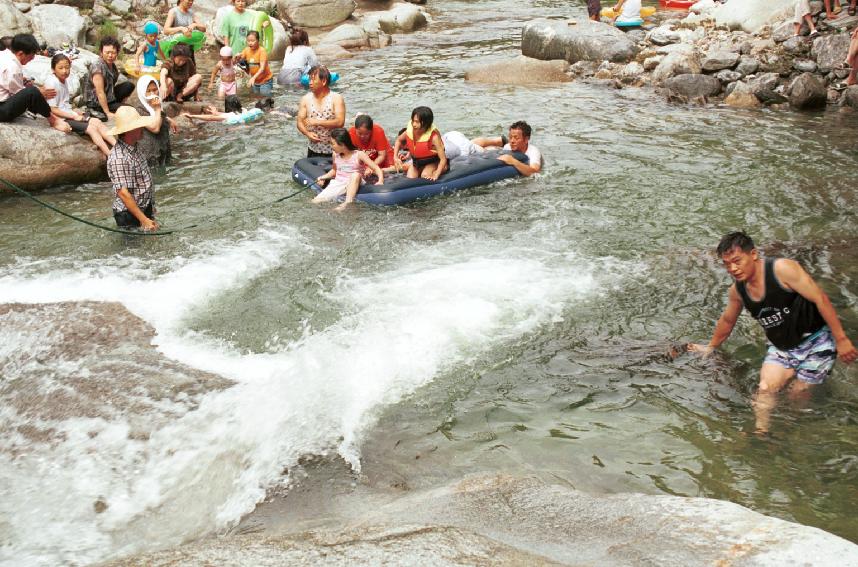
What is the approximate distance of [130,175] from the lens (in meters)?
7.67

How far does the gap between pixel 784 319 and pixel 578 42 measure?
1383cm

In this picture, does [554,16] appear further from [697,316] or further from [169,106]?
[697,316]

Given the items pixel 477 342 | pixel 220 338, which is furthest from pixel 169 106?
pixel 477 342

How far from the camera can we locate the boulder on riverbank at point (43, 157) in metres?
9.72

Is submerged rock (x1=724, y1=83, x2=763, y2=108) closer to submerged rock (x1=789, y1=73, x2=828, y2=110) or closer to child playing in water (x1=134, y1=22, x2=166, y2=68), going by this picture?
submerged rock (x1=789, y1=73, x2=828, y2=110)

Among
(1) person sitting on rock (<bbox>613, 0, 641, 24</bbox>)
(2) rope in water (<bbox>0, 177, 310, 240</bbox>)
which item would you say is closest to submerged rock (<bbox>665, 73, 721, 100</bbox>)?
(1) person sitting on rock (<bbox>613, 0, 641, 24</bbox>)

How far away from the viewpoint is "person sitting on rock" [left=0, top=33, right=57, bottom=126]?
9797mm

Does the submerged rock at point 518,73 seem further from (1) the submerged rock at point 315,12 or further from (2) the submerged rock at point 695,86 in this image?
(1) the submerged rock at point 315,12

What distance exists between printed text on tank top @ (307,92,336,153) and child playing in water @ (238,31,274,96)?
512cm

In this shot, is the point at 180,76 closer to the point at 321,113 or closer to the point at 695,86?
the point at 321,113

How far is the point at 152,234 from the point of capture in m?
8.16

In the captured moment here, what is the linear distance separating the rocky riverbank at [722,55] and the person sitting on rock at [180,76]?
7.82m

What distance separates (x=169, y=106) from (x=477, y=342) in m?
8.71

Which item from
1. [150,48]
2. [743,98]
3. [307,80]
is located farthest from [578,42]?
[150,48]
